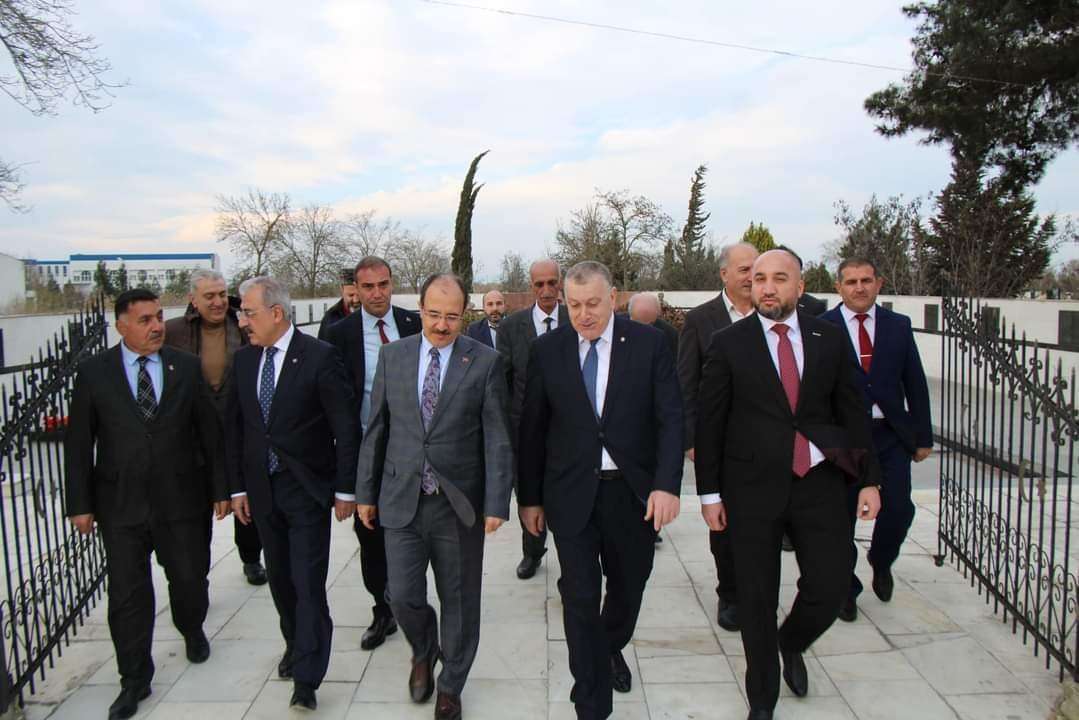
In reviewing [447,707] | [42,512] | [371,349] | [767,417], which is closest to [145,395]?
[42,512]

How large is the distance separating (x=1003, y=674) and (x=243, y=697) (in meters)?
3.60

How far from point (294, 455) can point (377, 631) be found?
4.12 feet

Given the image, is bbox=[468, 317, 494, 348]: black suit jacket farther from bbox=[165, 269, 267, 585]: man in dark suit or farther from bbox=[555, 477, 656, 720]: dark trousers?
bbox=[555, 477, 656, 720]: dark trousers

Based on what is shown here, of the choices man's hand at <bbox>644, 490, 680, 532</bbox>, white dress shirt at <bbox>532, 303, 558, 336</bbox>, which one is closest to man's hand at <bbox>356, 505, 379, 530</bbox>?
man's hand at <bbox>644, 490, 680, 532</bbox>

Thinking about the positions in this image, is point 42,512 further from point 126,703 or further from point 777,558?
point 777,558

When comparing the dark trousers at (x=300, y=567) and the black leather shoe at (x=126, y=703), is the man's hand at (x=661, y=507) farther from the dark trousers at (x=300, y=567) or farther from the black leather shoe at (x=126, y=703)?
the black leather shoe at (x=126, y=703)

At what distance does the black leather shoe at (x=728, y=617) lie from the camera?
13.6 ft

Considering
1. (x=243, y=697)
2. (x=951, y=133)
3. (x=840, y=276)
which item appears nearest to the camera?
(x=243, y=697)

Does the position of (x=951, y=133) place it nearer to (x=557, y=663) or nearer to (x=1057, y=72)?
(x=1057, y=72)

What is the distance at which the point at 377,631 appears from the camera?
4.07 meters

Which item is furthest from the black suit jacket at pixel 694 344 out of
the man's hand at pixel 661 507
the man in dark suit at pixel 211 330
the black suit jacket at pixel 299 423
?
the man in dark suit at pixel 211 330

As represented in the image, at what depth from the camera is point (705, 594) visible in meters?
4.66

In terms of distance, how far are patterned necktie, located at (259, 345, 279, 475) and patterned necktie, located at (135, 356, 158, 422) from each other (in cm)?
56

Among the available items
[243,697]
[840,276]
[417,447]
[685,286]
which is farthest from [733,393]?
[685,286]
